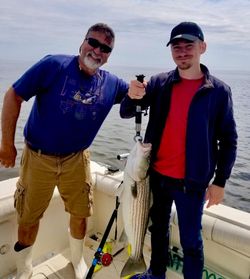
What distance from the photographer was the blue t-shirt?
Result: 3.20 meters

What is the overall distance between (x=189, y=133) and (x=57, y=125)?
1.24 metres

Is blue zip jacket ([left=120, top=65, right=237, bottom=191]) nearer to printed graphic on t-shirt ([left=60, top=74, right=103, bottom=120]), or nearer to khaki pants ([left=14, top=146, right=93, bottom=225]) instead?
printed graphic on t-shirt ([left=60, top=74, right=103, bottom=120])

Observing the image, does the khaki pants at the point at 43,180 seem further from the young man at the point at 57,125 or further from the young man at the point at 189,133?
the young man at the point at 189,133

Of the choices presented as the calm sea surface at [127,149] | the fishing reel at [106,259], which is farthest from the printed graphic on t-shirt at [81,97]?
the calm sea surface at [127,149]

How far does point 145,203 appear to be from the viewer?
2.85 meters

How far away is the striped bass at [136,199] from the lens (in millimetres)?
2701

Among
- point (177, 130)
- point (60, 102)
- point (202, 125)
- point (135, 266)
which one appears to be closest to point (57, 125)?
point (60, 102)

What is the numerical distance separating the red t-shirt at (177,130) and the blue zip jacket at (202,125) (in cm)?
5

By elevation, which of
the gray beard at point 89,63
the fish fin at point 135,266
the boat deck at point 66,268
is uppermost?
the gray beard at point 89,63

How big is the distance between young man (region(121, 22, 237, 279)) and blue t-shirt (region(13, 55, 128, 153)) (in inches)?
18.7

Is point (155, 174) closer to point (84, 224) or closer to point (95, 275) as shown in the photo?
point (84, 224)

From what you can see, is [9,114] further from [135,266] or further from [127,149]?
[127,149]

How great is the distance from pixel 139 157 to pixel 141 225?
0.61 metres

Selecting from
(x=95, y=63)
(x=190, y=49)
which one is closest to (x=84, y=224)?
(x=95, y=63)
